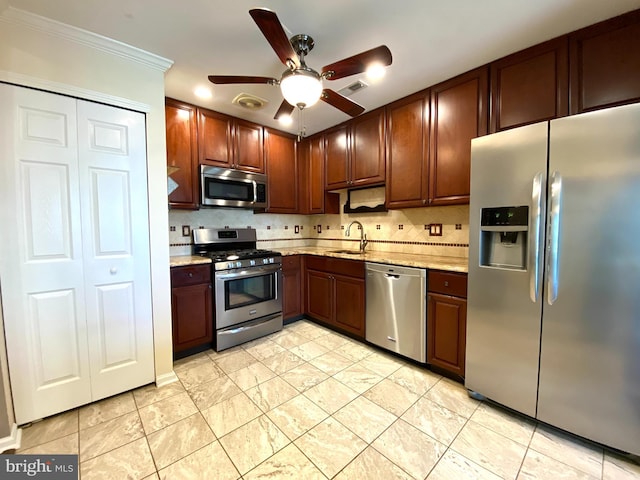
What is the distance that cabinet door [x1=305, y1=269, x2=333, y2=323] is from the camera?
9.79ft

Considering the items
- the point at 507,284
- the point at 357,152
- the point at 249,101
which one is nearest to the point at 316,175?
the point at 357,152

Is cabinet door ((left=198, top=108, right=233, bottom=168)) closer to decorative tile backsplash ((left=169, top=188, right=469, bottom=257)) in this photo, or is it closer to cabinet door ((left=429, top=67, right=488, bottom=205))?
decorative tile backsplash ((left=169, top=188, right=469, bottom=257))

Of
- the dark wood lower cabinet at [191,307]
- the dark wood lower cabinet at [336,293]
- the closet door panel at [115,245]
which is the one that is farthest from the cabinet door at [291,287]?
the closet door panel at [115,245]

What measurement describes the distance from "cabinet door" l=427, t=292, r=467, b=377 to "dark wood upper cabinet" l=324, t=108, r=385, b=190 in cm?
138

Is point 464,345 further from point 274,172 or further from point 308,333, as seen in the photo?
point 274,172

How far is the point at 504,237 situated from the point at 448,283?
0.51 m

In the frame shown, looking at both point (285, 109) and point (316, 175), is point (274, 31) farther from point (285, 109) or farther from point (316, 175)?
point (316, 175)

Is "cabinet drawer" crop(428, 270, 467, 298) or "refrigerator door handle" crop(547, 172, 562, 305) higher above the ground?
"refrigerator door handle" crop(547, 172, 562, 305)

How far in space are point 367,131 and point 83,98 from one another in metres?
2.38

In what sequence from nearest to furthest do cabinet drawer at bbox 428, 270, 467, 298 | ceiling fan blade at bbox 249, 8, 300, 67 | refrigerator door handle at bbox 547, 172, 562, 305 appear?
ceiling fan blade at bbox 249, 8, 300, 67, refrigerator door handle at bbox 547, 172, 562, 305, cabinet drawer at bbox 428, 270, 467, 298

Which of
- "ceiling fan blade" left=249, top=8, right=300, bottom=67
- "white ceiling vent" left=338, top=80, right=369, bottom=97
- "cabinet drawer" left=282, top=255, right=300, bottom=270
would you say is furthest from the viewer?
"cabinet drawer" left=282, top=255, right=300, bottom=270

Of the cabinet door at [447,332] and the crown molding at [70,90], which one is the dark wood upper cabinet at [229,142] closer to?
the crown molding at [70,90]

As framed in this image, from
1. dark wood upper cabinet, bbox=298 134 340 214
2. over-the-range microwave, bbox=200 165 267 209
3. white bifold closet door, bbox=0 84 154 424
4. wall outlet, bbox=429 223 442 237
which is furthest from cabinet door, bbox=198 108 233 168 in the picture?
wall outlet, bbox=429 223 442 237

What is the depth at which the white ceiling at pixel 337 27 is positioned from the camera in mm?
1449
